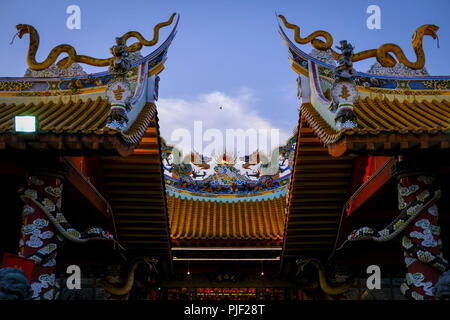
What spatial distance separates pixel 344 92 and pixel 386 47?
3696 mm

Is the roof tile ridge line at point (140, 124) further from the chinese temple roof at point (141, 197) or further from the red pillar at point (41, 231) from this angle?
the red pillar at point (41, 231)

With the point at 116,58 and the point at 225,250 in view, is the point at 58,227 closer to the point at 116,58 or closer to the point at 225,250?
the point at 116,58

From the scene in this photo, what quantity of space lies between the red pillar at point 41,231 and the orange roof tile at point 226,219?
17.3 ft

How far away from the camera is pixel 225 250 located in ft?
37.7

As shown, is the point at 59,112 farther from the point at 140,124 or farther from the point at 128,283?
the point at 128,283

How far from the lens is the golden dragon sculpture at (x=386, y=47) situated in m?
9.14

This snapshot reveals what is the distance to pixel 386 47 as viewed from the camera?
979cm

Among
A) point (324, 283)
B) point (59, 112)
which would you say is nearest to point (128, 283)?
point (59, 112)

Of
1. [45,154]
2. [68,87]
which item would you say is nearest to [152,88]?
[68,87]

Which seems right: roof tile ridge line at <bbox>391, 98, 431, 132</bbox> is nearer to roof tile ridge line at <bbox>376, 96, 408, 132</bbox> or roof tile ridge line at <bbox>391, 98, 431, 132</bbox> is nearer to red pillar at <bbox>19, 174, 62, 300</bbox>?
roof tile ridge line at <bbox>376, 96, 408, 132</bbox>

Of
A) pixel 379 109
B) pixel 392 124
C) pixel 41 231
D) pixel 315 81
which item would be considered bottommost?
pixel 41 231

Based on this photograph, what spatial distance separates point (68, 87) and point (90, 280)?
422cm

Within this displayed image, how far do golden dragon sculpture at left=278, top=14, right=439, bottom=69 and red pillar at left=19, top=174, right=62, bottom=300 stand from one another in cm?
506

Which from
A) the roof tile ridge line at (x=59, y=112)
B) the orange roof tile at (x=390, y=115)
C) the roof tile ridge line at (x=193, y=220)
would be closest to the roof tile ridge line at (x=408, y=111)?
the orange roof tile at (x=390, y=115)
